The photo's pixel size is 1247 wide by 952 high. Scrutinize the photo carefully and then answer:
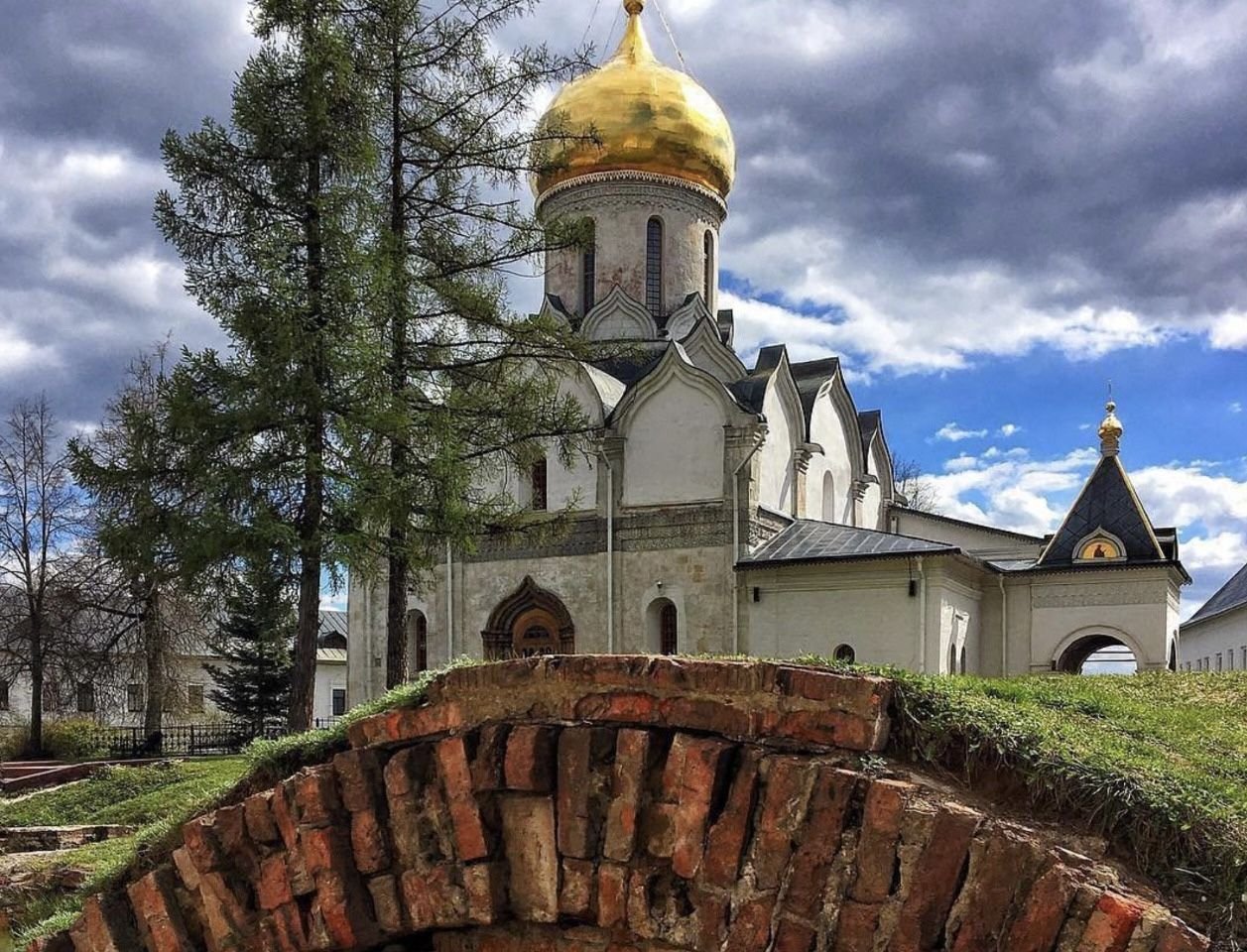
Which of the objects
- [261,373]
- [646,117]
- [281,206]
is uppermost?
[646,117]

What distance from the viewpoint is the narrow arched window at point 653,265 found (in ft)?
80.5

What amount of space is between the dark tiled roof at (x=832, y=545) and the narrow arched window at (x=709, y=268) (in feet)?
22.2

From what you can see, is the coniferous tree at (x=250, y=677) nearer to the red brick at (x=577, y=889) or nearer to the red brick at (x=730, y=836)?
the red brick at (x=577, y=889)

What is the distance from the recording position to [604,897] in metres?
A: 2.93

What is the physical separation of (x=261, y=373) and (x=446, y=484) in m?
2.21

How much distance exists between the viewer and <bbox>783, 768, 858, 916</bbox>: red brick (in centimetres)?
258

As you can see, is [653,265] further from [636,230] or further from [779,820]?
[779,820]

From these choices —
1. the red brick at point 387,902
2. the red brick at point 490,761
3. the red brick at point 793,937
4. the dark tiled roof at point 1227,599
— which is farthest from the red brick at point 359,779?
the dark tiled roof at point 1227,599

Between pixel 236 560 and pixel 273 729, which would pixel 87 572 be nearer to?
pixel 273 729

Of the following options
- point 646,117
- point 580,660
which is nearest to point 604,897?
point 580,660

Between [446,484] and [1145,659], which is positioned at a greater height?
[446,484]

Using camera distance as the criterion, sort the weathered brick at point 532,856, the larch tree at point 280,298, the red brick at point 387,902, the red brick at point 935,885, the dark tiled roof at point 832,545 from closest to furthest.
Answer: the red brick at point 935,885, the weathered brick at point 532,856, the red brick at point 387,902, the larch tree at point 280,298, the dark tiled roof at point 832,545

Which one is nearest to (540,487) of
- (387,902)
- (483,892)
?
(387,902)

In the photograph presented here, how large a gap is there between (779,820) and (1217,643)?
36084mm
